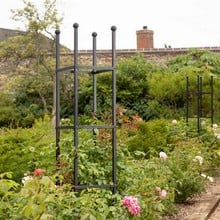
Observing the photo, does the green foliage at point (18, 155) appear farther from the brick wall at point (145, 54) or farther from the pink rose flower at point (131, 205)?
the brick wall at point (145, 54)

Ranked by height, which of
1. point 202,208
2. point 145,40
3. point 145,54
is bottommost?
point 202,208

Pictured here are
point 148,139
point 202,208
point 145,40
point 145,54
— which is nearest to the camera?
point 202,208

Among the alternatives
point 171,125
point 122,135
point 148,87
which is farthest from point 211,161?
point 148,87

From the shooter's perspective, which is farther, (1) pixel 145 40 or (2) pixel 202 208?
(1) pixel 145 40

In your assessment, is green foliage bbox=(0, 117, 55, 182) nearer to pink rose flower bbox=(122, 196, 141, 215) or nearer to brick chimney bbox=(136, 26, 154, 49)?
pink rose flower bbox=(122, 196, 141, 215)

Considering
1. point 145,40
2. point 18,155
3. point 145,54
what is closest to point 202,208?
point 18,155

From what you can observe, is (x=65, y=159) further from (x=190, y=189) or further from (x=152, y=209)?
(x=190, y=189)

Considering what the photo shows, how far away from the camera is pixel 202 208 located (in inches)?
277

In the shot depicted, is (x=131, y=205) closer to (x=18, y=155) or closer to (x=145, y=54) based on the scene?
(x=18, y=155)

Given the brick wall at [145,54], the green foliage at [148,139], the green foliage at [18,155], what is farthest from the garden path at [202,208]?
the brick wall at [145,54]

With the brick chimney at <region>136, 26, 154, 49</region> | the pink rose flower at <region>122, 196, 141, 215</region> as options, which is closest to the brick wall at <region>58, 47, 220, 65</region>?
the brick chimney at <region>136, 26, 154, 49</region>

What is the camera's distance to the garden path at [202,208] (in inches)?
259

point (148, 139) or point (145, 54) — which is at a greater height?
point (145, 54)

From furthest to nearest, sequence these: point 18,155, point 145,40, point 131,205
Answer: point 145,40, point 18,155, point 131,205
